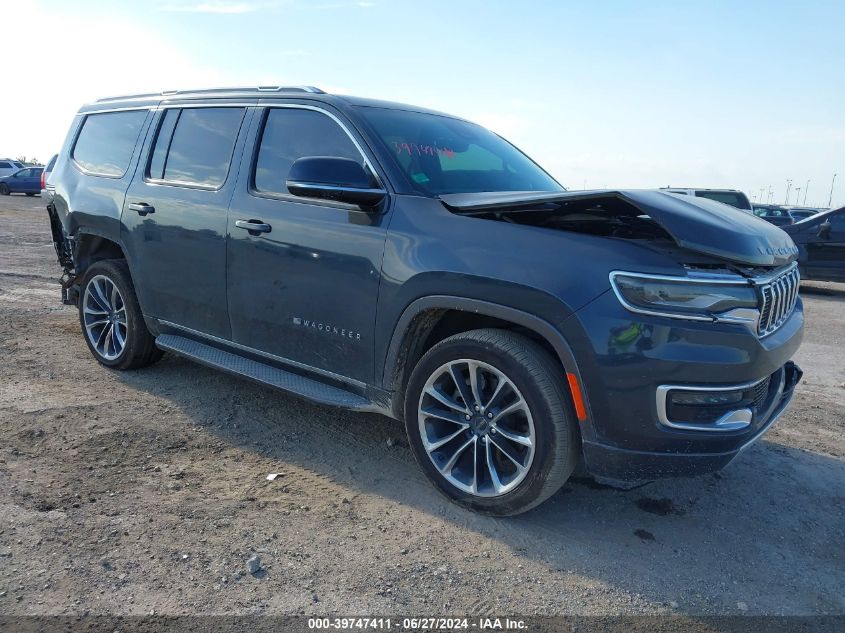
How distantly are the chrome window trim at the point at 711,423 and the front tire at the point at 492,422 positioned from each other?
40 cm

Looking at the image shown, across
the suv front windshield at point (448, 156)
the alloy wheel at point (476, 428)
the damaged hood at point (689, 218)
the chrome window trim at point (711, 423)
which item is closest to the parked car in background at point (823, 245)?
the suv front windshield at point (448, 156)

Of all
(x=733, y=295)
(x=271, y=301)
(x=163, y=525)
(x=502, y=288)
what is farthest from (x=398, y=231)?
(x=163, y=525)

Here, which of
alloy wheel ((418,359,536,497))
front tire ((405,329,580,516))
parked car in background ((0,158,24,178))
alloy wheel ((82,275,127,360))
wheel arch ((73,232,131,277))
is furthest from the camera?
parked car in background ((0,158,24,178))

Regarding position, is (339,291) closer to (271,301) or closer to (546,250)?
(271,301)

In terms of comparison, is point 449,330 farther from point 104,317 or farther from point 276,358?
point 104,317

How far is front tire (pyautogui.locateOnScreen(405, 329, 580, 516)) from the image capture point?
9.72ft

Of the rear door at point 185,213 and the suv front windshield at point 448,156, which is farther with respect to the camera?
the rear door at point 185,213

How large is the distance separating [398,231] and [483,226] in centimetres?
47

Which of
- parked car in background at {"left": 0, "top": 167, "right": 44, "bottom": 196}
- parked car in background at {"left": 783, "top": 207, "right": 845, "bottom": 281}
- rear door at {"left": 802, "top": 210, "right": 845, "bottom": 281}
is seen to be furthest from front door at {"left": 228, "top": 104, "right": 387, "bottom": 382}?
parked car in background at {"left": 0, "top": 167, "right": 44, "bottom": 196}

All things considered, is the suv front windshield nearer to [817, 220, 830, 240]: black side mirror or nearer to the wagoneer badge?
the wagoneer badge

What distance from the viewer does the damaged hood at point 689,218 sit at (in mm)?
2746

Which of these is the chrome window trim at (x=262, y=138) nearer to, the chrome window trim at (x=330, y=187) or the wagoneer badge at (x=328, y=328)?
the chrome window trim at (x=330, y=187)

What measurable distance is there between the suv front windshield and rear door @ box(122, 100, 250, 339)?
1.05 metres


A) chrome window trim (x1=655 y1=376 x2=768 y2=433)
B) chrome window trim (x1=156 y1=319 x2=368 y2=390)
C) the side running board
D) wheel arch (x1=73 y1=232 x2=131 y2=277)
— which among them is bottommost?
the side running board
